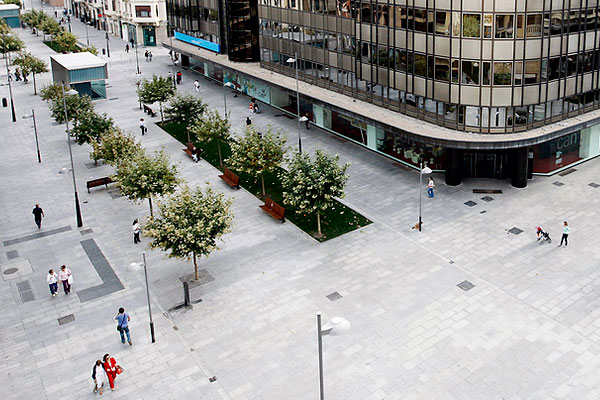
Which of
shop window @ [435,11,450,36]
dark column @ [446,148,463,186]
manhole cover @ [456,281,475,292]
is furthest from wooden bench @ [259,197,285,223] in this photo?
shop window @ [435,11,450,36]

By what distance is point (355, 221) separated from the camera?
38.1 m

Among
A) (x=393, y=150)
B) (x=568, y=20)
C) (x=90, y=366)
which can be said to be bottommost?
(x=90, y=366)

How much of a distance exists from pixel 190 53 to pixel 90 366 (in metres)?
57.4

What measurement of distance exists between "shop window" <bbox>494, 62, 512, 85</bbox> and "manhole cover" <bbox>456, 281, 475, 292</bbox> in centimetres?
1478

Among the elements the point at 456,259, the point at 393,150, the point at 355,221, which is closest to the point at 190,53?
the point at 393,150

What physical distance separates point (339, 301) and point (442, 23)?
20285mm

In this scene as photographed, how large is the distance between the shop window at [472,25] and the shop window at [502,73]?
2290 mm

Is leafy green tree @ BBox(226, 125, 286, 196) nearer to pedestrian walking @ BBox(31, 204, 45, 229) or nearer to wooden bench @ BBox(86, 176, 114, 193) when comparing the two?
wooden bench @ BBox(86, 176, 114, 193)

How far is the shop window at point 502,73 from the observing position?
39.2 meters

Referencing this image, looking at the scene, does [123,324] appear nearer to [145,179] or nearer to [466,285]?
[145,179]

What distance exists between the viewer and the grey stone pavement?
2483 centimetres

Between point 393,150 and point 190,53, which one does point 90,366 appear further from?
point 190,53

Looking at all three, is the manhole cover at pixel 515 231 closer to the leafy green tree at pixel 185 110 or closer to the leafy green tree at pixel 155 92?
the leafy green tree at pixel 185 110

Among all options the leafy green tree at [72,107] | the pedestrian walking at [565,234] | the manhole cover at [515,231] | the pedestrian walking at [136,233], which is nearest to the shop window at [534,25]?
the manhole cover at [515,231]
